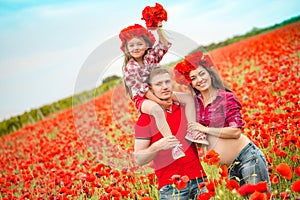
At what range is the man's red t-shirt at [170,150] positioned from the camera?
9.80 feet

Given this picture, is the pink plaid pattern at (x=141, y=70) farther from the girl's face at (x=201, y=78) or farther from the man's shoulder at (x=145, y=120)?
the girl's face at (x=201, y=78)

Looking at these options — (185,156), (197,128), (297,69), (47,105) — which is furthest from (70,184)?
(47,105)

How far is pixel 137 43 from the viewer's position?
9.76 ft

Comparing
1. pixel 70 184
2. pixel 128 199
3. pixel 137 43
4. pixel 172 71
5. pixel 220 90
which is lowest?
pixel 128 199

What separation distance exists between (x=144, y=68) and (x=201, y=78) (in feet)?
1.45

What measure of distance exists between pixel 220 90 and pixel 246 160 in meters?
0.58

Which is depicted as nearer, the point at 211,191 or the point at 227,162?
the point at 211,191

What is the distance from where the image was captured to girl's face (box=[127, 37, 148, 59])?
2.97m

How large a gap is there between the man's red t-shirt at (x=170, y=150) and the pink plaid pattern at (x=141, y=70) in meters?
0.21

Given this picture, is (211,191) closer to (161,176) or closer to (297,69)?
(161,176)

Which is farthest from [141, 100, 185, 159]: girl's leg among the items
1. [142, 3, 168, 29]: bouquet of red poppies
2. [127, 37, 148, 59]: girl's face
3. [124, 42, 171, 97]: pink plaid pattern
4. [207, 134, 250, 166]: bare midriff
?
[142, 3, 168, 29]: bouquet of red poppies

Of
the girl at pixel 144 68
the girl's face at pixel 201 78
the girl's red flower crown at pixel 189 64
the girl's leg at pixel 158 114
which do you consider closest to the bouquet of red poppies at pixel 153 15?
the girl at pixel 144 68

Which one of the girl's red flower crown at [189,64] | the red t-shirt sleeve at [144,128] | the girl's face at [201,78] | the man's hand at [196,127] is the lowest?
the man's hand at [196,127]

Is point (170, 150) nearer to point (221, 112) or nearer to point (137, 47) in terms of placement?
point (221, 112)
